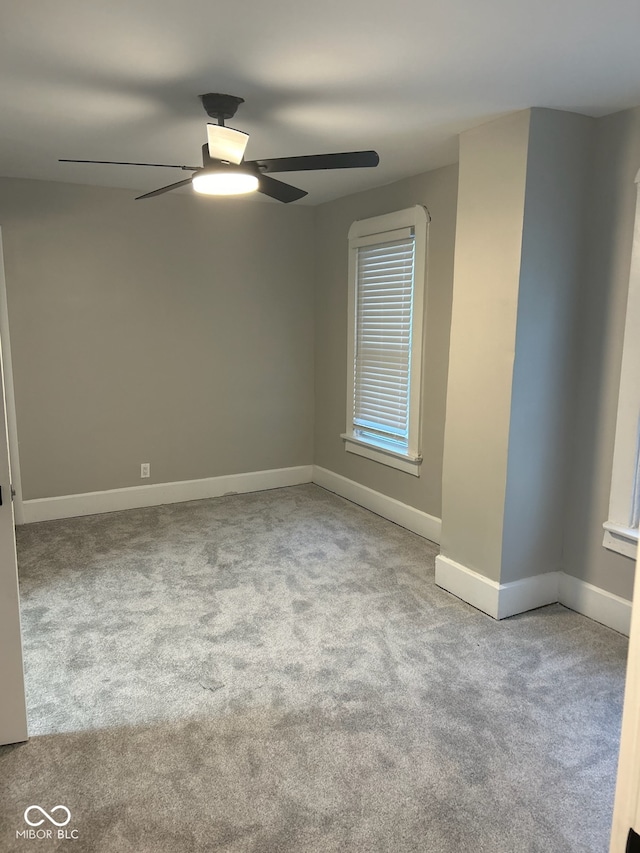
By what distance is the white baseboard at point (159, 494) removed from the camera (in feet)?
14.6

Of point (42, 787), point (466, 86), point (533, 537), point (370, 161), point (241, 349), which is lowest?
point (42, 787)

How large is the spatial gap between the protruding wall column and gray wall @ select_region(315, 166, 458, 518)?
26.2 inches

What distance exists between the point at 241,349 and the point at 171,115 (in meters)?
2.37

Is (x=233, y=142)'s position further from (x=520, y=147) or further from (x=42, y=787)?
(x=42, y=787)

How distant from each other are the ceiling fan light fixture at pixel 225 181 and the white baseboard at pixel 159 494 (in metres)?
2.73

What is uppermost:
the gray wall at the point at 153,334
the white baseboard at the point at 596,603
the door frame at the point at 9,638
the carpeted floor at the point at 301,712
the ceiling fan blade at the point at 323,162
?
the ceiling fan blade at the point at 323,162

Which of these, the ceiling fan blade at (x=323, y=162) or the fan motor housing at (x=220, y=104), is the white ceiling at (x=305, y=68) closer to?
the fan motor housing at (x=220, y=104)

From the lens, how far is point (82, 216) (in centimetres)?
427

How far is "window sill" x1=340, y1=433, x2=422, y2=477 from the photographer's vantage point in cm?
415

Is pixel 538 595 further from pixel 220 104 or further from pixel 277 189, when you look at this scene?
pixel 220 104

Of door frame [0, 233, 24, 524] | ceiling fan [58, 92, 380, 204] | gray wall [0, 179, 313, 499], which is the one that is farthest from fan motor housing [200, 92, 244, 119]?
door frame [0, 233, 24, 524]

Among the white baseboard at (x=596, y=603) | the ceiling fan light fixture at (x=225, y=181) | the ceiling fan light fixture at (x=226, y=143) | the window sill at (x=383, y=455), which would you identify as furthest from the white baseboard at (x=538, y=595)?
the ceiling fan light fixture at (x=226, y=143)

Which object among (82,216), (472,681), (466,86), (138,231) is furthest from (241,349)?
(472,681)

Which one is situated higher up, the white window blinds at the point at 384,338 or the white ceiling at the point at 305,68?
the white ceiling at the point at 305,68
